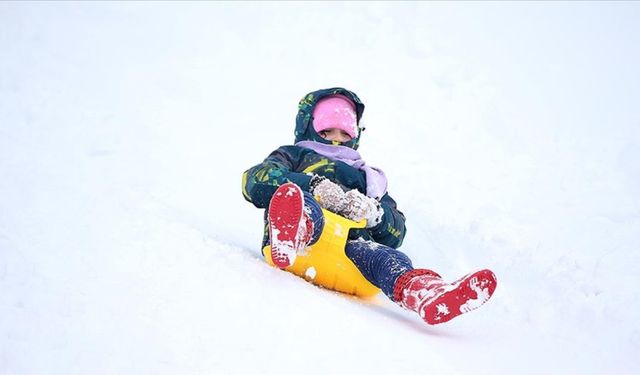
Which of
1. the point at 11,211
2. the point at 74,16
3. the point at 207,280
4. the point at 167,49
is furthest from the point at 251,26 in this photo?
the point at 207,280

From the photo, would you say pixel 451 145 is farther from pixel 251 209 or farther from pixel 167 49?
pixel 167 49

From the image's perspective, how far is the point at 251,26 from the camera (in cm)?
701

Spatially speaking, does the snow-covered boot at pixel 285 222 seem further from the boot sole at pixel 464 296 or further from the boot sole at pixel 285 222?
the boot sole at pixel 464 296

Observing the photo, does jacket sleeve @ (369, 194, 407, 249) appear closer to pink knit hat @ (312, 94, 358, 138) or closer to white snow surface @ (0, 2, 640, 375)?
white snow surface @ (0, 2, 640, 375)

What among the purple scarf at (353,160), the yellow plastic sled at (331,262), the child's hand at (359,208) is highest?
the purple scarf at (353,160)

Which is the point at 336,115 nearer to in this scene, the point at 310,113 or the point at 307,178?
the point at 310,113

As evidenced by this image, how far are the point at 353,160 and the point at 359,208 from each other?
0.63 meters

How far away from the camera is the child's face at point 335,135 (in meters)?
3.40

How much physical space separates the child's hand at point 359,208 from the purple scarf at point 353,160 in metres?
0.31

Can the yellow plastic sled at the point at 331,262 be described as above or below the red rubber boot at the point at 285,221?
below

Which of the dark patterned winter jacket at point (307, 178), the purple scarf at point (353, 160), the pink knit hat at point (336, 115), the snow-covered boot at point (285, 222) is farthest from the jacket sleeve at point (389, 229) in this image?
the snow-covered boot at point (285, 222)

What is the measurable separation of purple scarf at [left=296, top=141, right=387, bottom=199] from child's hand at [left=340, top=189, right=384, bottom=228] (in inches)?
12.1

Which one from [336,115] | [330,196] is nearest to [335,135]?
[336,115]

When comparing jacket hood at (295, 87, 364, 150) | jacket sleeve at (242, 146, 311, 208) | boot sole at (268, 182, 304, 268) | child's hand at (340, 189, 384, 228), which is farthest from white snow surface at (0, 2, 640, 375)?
jacket hood at (295, 87, 364, 150)
